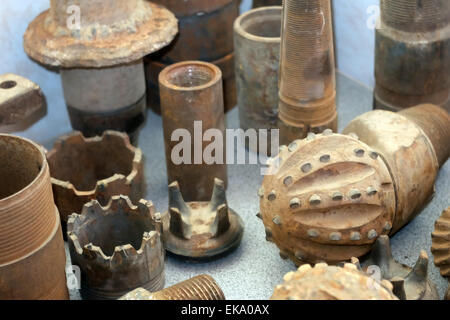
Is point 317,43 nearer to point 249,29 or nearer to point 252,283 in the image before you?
point 249,29

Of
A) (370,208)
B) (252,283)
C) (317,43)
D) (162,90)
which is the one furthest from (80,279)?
(317,43)

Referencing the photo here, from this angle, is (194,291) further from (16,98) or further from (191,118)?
(16,98)

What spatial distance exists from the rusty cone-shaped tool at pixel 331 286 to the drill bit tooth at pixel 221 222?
0.83m

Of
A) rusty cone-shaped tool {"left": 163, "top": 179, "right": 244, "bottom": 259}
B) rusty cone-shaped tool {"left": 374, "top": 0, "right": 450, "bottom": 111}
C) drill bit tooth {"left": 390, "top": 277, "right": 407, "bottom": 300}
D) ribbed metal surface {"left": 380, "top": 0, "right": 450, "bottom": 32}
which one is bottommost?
rusty cone-shaped tool {"left": 163, "top": 179, "right": 244, "bottom": 259}

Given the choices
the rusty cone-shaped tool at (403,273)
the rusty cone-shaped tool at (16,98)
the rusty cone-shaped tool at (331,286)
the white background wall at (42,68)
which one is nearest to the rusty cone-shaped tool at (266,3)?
the white background wall at (42,68)

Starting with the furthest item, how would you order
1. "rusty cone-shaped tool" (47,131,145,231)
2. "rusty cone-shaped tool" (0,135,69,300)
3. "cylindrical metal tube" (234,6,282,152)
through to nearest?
"cylindrical metal tube" (234,6,282,152) < "rusty cone-shaped tool" (47,131,145,231) < "rusty cone-shaped tool" (0,135,69,300)

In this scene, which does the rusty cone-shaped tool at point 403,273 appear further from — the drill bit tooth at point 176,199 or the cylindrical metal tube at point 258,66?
the cylindrical metal tube at point 258,66

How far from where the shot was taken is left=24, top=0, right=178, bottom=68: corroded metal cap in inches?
144

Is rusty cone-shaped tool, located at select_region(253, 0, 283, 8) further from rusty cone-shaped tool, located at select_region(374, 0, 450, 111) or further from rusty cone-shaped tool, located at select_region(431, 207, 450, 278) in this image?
rusty cone-shaped tool, located at select_region(431, 207, 450, 278)

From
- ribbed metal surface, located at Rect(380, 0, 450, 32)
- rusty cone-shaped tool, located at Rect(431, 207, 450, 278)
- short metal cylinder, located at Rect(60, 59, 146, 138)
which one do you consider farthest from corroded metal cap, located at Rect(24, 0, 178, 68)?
rusty cone-shaped tool, located at Rect(431, 207, 450, 278)

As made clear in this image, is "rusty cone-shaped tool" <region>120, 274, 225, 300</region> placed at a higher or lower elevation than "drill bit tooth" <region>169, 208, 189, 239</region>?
higher

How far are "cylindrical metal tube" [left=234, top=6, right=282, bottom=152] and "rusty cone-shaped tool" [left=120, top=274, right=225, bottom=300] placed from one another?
138cm

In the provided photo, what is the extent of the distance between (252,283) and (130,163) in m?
0.90

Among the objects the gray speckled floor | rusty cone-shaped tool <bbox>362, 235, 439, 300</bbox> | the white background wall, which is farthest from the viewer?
the white background wall
